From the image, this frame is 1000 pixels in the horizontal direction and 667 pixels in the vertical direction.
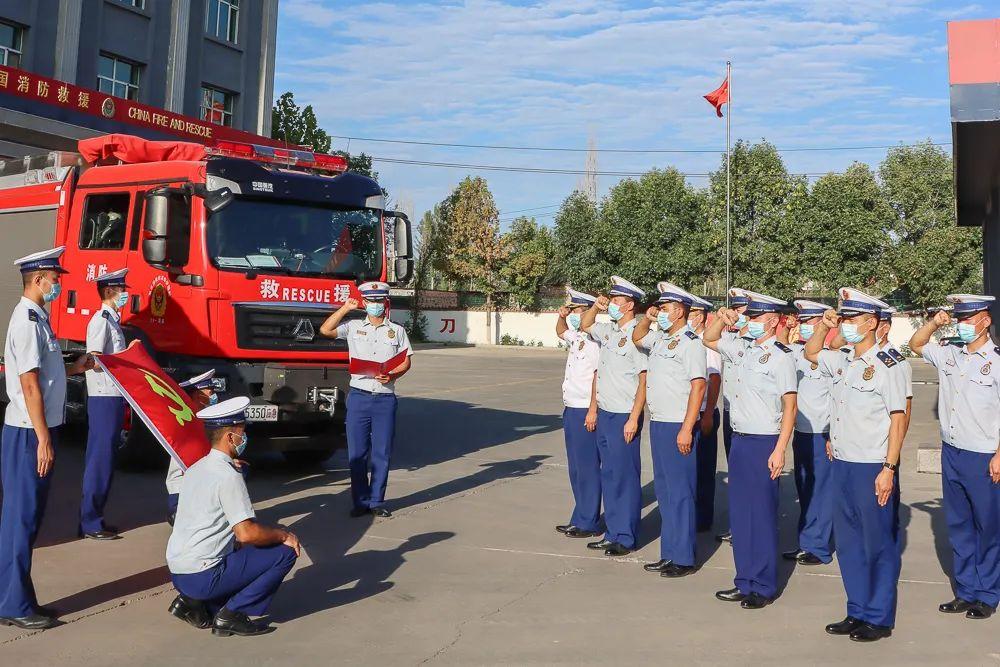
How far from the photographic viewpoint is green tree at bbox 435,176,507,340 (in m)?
47.6

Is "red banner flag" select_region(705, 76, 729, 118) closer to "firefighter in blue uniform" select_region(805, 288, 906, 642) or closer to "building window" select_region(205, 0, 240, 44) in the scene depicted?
"building window" select_region(205, 0, 240, 44)

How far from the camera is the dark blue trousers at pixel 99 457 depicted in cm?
724

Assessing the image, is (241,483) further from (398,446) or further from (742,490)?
(398,446)

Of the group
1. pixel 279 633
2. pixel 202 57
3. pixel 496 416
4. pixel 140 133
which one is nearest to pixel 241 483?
pixel 279 633

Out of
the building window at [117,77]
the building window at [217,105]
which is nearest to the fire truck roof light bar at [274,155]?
the building window at [117,77]

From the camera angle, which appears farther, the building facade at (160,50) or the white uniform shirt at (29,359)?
the building facade at (160,50)

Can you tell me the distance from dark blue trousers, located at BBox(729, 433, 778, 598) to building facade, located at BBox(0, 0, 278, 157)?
16.7m

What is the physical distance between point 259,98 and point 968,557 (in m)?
27.5

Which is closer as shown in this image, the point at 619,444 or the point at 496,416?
the point at 619,444

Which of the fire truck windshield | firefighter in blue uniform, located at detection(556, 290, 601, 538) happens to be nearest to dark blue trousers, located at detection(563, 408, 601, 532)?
firefighter in blue uniform, located at detection(556, 290, 601, 538)

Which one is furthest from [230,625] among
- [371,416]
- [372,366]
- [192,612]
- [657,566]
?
[372,366]

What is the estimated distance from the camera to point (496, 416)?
16141 millimetres

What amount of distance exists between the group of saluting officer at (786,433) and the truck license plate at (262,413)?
2905 mm

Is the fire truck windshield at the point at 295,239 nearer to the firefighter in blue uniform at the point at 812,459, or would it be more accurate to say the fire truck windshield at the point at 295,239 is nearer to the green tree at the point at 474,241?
the firefighter in blue uniform at the point at 812,459
